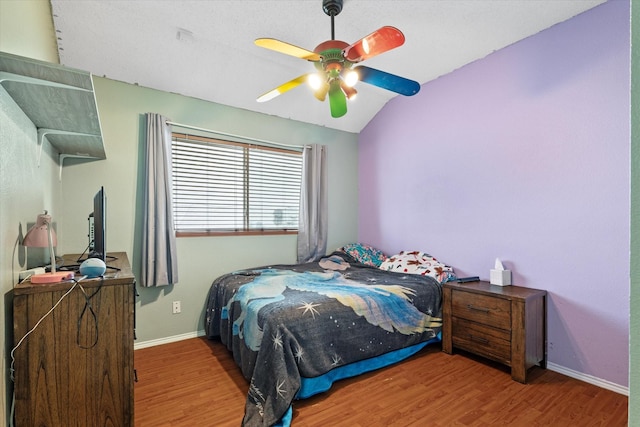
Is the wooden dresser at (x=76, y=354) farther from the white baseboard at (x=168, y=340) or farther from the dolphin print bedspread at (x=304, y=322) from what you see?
the white baseboard at (x=168, y=340)

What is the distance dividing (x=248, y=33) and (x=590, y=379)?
3699 mm

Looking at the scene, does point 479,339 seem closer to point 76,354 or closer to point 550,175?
point 550,175

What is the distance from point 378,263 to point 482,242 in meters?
1.22

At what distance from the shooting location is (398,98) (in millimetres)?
3811

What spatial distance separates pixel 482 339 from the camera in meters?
2.50

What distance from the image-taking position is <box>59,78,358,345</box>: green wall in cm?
A: 272

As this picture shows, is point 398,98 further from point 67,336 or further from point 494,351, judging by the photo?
point 67,336

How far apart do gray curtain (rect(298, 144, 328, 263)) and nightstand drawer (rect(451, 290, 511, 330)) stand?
5.64 feet

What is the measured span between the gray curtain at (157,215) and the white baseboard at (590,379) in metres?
3.28

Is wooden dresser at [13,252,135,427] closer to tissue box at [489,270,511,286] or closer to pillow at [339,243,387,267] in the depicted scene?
tissue box at [489,270,511,286]

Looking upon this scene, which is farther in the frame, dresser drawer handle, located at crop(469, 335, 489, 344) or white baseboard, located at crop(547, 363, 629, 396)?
dresser drawer handle, located at crop(469, 335, 489, 344)

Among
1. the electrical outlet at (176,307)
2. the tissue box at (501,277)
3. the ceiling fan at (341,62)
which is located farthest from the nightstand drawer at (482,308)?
the electrical outlet at (176,307)

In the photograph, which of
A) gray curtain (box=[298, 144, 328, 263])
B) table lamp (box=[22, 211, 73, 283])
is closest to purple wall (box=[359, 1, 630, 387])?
gray curtain (box=[298, 144, 328, 263])

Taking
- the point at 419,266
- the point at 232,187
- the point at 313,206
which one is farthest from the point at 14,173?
the point at 419,266
